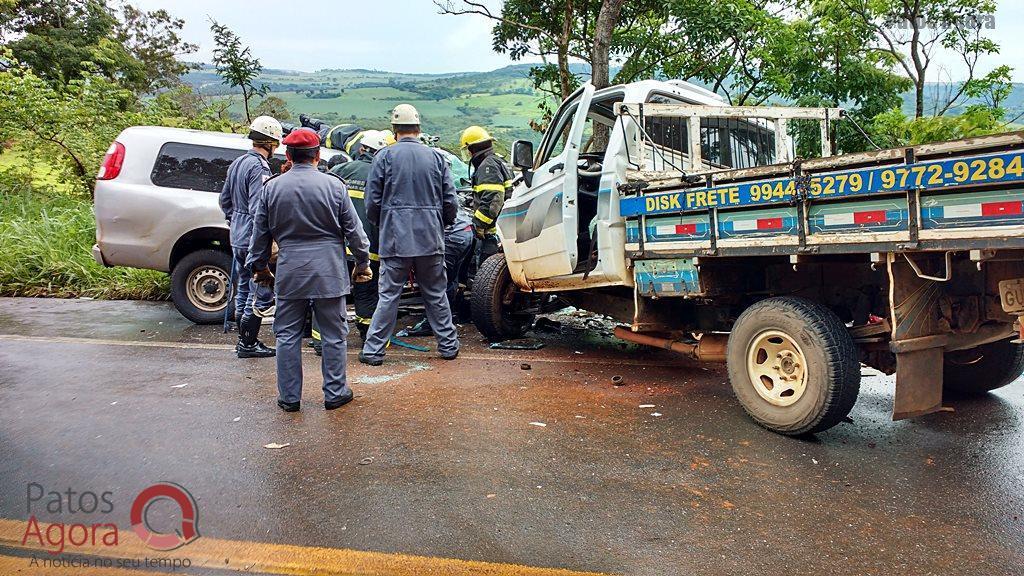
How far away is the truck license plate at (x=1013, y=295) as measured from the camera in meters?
3.48

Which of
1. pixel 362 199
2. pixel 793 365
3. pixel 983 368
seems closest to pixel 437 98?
pixel 362 199

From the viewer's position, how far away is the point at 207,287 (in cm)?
787

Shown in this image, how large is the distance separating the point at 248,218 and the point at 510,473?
3763 mm

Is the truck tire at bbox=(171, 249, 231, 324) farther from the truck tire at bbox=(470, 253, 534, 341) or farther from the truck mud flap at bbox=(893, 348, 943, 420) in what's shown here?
the truck mud flap at bbox=(893, 348, 943, 420)

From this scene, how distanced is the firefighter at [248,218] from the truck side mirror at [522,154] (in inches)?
81.0

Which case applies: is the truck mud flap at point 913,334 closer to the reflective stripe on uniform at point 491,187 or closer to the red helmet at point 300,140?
the red helmet at point 300,140

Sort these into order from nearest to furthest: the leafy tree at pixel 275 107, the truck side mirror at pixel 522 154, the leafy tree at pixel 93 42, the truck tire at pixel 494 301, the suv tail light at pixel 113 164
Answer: the truck side mirror at pixel 522 154
the truck tire at pixel 494 301
the suv tail light at pixel 113 164
the leafy tree at pixel 275 107
the leafy tree at pixel 93 42

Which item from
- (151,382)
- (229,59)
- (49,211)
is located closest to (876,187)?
(151,382)

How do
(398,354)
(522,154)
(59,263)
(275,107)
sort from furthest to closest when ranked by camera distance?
(275,107) → (59,263) → (398,354) → (522,154)

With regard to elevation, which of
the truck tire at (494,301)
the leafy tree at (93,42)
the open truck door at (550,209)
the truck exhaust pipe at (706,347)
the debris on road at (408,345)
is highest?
the leafy tree at (93,42)

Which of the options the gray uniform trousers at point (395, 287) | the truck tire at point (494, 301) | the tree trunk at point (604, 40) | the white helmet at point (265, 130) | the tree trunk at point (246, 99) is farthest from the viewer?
the tree trunk at point (246, 99)

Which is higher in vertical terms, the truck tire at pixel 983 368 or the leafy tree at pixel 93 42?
the leafy tree at pixel 93 42

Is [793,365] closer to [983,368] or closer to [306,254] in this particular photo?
[983,368]

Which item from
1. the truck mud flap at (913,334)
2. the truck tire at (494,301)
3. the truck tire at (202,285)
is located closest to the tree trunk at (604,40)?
the truck tire at (494,301)
